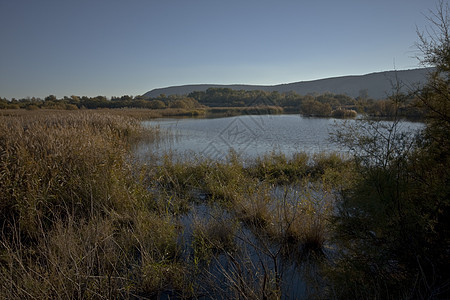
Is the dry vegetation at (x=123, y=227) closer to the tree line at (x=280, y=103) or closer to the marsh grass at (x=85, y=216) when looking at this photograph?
the marsh grass at (x=85, y=216)

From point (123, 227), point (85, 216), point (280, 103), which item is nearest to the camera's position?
point (123, 227)

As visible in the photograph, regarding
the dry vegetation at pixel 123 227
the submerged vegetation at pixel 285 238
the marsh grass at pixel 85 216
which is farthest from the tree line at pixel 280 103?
the marsh grass at pixel 85 216

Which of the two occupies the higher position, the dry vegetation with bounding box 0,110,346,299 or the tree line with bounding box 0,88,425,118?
the tree line with bounding box 0,88,425,118

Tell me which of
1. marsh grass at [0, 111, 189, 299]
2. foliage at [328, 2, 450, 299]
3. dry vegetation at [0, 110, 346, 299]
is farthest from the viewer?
marsh grass at [0, 111, 189, 299]

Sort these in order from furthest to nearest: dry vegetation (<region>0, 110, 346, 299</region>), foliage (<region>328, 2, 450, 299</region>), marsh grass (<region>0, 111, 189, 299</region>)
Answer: marsh grass (<region>0, 111, 189, 299</region>), dry vegetation (<region>0, 110, 346, 299</region>), foliage (<region>328, 2, 450, 299</region>)

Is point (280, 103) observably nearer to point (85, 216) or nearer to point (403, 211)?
point (85, 216)

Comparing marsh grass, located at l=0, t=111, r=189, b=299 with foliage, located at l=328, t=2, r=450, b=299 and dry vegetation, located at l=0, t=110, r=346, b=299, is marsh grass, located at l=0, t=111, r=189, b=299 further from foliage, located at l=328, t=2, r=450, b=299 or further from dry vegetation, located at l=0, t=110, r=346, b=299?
foliage, located at l=328, t=2, r=450, b=299

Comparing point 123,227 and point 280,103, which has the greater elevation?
point 280,103

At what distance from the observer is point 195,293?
2854 millimetres

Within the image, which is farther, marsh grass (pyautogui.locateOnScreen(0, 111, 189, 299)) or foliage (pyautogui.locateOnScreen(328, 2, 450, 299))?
marsh grass (pyautogui.locateOnScreen(0, 111, 189, 299))

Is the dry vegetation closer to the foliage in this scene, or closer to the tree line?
the foliage

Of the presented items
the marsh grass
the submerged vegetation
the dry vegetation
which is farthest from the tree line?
the marsh grass

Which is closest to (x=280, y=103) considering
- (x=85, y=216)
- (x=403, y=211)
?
(x=85, y=216)

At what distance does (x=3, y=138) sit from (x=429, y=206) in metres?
7.89
